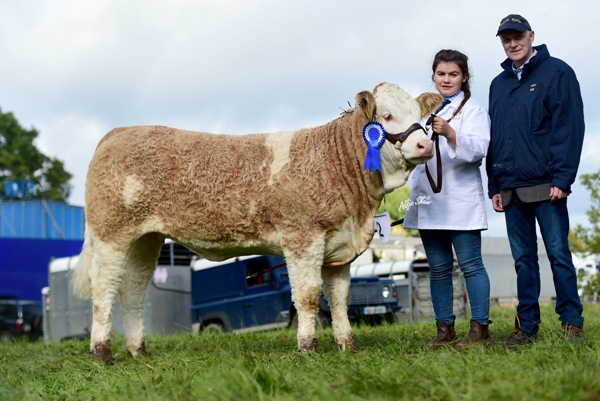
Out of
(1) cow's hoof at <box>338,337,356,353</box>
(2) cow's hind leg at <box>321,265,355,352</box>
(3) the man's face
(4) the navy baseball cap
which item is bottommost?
(1) cow's hoof at <box>338,337,356,353</box>

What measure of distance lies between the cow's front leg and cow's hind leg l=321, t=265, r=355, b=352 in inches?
12.3

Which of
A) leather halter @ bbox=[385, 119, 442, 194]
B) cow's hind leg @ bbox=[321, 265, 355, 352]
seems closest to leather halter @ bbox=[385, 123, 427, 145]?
leather halter @ bbox=[385, 119, 442, 194]

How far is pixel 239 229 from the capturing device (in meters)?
6.35

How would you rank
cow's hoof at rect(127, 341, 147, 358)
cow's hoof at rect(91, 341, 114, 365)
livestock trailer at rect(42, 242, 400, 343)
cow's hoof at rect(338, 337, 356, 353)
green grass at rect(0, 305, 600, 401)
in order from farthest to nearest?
1. livestock trailer at rect(42, 242, 400, 343)
2. cow's hoof at rect(127, 341, 147, 358)
3. cow's hoof at rect(91, 341, 114, 365)
4. cow's hoof at rect(338, 337, 356, 353)
5. green grass at rect(0, 305, 600, 401)

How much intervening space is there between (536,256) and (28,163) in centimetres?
4216

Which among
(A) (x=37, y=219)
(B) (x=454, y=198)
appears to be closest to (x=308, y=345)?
(B) (x=454, y=198)

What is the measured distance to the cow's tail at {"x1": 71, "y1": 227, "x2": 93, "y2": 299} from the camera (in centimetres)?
731

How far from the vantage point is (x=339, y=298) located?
641cm

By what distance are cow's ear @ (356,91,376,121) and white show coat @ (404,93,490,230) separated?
451 millimetres

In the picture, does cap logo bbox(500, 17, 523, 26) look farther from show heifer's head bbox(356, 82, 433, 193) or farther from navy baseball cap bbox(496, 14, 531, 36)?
show heifer's head bbox(356, 82, 433, 193)

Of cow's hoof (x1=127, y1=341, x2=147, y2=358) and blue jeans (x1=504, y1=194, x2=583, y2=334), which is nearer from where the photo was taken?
blue jeans (x1=504, y1=194, x2=583, y2=334)

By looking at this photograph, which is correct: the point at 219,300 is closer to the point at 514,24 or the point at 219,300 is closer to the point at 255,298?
the point at 255,298

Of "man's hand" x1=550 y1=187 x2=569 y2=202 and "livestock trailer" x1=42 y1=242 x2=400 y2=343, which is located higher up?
"man's hand" x1=550 y1=187 x2=569 y2=202

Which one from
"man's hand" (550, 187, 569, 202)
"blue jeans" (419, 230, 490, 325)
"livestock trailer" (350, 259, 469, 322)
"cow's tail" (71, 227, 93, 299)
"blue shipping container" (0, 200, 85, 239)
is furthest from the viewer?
"blue shipping container" (0, 200, 85, 239)
